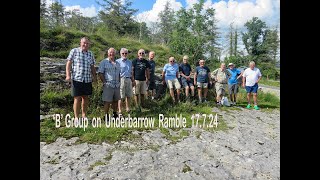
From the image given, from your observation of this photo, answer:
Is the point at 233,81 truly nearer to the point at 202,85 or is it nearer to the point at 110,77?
the point at 202,85

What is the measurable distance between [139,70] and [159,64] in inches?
150

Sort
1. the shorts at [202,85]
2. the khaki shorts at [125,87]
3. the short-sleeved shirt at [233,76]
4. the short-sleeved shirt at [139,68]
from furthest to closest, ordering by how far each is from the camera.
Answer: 1. the short-sleeved shirt at [233,76]
2. the shorts at [202,85]
3. the short-sleeved shirt at [139,68]
4. the khaki shorts at [125,87]

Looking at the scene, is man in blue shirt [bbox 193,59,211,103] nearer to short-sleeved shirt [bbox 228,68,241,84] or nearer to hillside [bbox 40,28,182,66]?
short-sleeved shirt [bbox 228,68,241,84]

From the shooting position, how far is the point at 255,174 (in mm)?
4051

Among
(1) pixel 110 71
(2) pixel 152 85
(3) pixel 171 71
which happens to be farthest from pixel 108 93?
(3) pixel 171 71

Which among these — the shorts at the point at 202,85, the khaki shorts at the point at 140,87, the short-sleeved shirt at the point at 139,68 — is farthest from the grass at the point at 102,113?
the short-sleeved shirt at the point at 139,68

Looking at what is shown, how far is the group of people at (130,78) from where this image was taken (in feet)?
17.5

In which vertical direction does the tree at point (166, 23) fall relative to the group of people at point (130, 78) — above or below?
above

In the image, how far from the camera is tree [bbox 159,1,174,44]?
31.5 feet

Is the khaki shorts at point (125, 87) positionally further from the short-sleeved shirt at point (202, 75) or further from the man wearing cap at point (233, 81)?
the man wearing cap at point (233, 81)

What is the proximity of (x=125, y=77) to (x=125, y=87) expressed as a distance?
25cm

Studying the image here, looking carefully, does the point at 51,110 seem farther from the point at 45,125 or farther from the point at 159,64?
the point at 159,64

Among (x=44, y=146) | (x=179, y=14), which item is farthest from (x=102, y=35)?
(x=44, y=146)

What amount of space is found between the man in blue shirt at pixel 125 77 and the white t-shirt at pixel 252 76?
384 cm
